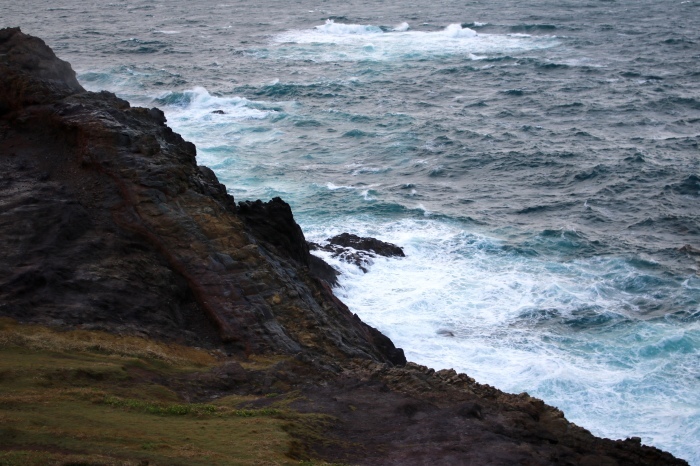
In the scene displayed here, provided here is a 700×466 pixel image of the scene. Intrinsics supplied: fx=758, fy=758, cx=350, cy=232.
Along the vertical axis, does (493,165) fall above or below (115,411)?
above

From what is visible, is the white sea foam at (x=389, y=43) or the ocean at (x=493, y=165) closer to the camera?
the ocean at (x=493, y=165)

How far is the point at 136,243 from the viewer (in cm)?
2334

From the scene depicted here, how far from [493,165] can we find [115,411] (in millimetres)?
38833

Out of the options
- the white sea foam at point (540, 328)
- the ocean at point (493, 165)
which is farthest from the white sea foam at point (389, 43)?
the white sea foam at point (540, 328)

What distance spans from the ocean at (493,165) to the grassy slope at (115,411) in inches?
494

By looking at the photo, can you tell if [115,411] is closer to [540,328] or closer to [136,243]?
[136,243]

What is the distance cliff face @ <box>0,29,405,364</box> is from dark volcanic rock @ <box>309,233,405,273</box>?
301 inches

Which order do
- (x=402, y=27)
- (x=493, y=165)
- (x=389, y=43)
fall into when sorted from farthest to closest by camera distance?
(x=402, y=27) < (x=389, y=43) < (x=493, y=165)

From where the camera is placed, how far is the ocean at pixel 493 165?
97.4 feet

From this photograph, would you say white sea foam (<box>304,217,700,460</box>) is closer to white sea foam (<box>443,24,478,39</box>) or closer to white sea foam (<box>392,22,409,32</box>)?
white sea foam (<box>443,24,478,39</box>)

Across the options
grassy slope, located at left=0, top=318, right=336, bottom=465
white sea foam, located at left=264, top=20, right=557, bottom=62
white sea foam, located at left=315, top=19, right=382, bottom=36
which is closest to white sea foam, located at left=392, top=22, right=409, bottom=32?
white sea foam, located at left=264, top=20, right=557, bottom=62

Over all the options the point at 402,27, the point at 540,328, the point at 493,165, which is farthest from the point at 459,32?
the point at 540,328

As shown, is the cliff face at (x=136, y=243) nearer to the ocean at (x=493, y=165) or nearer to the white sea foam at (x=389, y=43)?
the ocean at (x=493, y=165)

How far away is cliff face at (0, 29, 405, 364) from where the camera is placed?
21.4 metres
